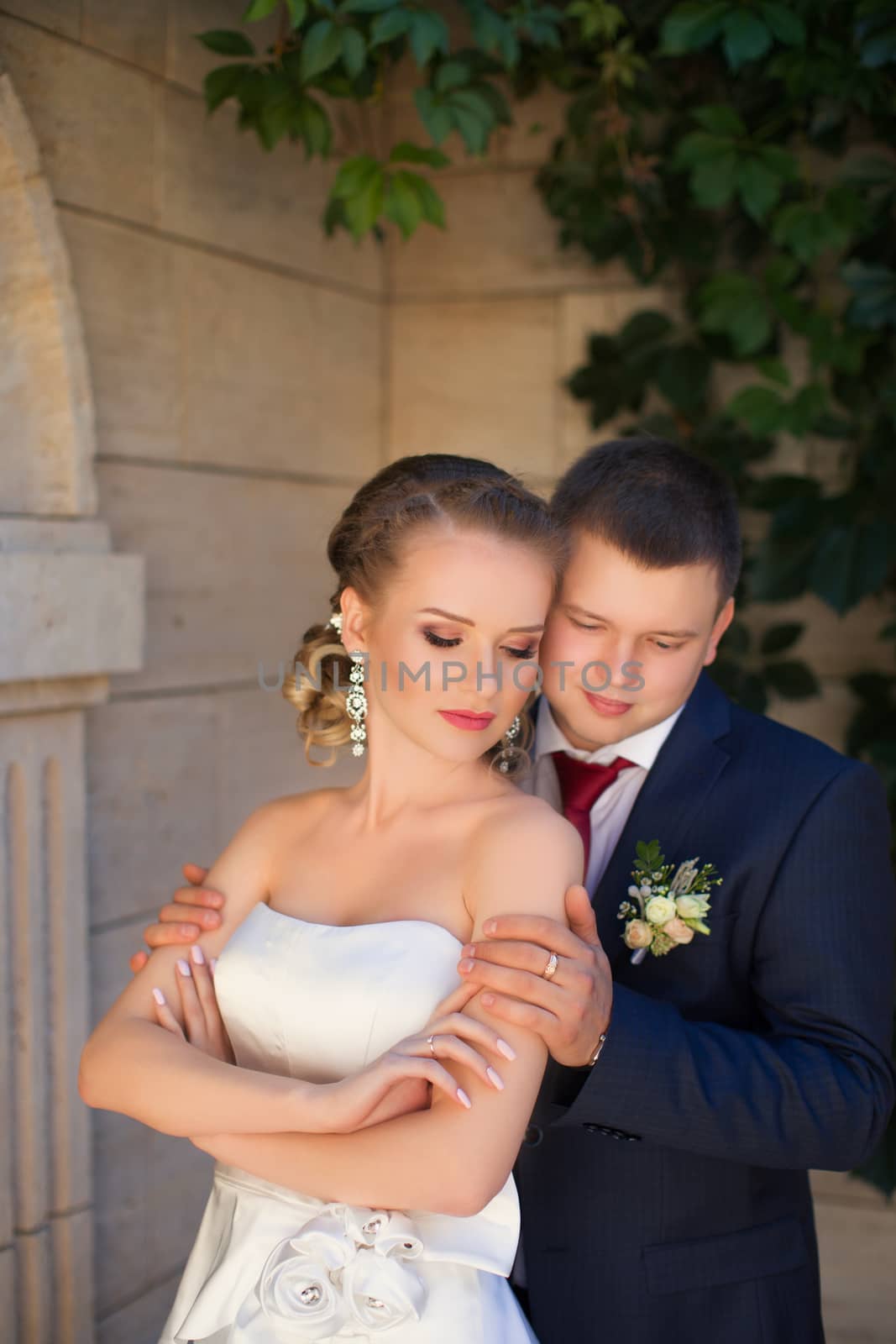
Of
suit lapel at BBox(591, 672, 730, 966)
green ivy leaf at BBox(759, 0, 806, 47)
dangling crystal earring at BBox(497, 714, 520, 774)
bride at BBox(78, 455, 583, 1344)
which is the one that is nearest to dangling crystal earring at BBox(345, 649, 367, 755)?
bride at BBox(78, 455, 583, 1344)

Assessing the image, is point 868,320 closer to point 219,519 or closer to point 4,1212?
point 219,519

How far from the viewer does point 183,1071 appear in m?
1.53

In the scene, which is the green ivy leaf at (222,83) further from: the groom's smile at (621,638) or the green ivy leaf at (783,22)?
the groom's smile at (621,638)

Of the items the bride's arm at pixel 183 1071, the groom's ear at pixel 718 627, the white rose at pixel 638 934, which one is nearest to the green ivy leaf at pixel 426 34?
the groom's ear at pixel 718 627

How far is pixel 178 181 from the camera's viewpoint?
2920mm

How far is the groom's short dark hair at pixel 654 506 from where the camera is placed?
1861mm

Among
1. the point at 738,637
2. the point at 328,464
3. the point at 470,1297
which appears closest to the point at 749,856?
the point at 470,1297

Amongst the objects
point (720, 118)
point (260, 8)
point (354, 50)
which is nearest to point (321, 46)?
point (354, 50)

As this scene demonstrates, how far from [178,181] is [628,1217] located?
246 cm

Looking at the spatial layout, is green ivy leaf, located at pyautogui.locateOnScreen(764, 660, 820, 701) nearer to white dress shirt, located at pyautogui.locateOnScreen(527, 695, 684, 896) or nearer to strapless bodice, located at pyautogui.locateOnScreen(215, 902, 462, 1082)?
white dress shirt, located at pyautogui.locateOnScreen(527, 695, 684, 896)

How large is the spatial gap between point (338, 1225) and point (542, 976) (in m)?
0.41

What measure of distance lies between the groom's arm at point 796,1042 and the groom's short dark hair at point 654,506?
0.41 metres

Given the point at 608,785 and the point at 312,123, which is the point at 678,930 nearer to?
the point at 608,785

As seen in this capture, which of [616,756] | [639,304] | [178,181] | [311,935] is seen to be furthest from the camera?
[639,304]
